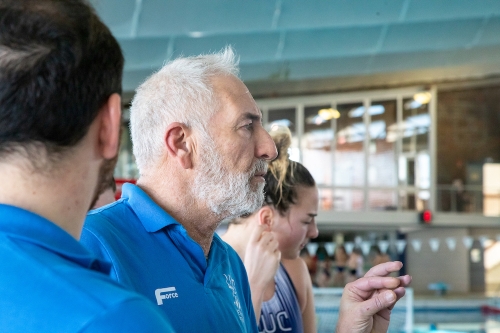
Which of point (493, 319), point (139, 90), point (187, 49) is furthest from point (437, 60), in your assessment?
point (139, 90)

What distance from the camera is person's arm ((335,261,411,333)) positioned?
5.34 ft

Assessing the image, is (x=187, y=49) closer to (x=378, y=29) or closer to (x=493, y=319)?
(x=378, y=29)

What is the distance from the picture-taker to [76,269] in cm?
63

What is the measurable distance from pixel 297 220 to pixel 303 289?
0.29m

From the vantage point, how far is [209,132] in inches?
56.9

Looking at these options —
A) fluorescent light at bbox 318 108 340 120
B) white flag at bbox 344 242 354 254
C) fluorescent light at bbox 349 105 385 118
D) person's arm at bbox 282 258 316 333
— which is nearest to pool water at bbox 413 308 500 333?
white flag at bbox 344 242 354 254

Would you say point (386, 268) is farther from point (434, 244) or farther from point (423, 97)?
point (434, 244)

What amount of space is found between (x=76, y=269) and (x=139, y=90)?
3.10 ft

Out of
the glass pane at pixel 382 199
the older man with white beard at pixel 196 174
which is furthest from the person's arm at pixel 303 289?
the glass pane at pixel 382 199

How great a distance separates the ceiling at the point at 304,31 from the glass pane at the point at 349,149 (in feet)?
15.5

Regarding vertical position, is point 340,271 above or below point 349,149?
below

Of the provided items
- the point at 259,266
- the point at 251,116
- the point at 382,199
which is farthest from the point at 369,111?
the point at 251,116

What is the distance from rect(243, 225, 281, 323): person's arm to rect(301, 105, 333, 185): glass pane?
51.8 ft

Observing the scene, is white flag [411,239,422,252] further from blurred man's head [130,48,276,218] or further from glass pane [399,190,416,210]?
blurred man's head [130,48,276,218]
